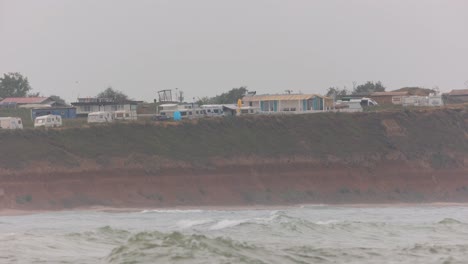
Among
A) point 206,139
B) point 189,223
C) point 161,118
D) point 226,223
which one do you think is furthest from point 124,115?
point 226,223

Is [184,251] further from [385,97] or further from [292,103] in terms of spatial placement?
[385,97]

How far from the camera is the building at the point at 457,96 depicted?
85688mm

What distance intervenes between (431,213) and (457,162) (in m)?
12.6

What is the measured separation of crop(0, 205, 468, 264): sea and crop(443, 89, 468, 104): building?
40089 mm

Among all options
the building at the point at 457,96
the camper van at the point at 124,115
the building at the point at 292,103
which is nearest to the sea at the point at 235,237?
the camper van at the point at 124,115

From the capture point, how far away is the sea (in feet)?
84.6

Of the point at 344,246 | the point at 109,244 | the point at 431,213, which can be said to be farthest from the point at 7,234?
the point at 431,213

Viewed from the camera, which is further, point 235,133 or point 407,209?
point 235,133

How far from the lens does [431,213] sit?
4662cm

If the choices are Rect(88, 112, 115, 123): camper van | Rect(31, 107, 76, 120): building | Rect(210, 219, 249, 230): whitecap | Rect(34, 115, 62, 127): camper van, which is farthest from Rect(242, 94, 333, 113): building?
Rect(210, 219, 249, 230): whitecap

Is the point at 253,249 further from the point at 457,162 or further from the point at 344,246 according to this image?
the point at 457,162

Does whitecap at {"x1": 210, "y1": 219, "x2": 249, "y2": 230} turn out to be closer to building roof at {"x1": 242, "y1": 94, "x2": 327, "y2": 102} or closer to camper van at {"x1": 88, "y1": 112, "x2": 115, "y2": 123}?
camper van at {"x1": 88, "y1": 112, "x2": 115, "y2": 123}

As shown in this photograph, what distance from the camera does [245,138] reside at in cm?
5953

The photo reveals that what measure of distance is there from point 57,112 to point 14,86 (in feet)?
121
